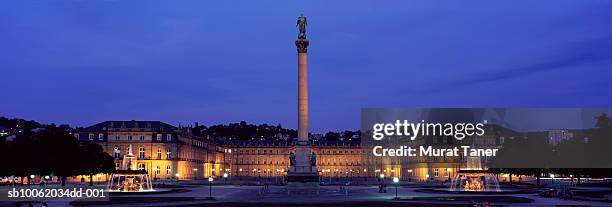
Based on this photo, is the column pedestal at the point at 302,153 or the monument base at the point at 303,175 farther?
the column pedestal at the point at 302,153

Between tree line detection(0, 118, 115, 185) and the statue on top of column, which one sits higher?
the statue on top of column

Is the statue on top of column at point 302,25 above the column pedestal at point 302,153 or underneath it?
above

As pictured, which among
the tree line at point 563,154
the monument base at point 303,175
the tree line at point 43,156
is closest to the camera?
the monument base at point 303,175

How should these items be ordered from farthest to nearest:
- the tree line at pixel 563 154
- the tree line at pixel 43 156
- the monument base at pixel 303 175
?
the tree line at pixel 43 156 < the tree line at pixel 563 154 < the monument base at pixel 303 175

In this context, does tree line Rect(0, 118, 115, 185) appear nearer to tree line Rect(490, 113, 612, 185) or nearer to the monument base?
the monument base

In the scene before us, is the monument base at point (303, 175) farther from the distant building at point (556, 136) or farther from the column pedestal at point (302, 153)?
the distant building at point (556, 136)

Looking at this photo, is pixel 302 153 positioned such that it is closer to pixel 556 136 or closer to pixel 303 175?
pixel 303 175

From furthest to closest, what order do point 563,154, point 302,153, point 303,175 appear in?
point 563,154, point 302,153, point 303,175

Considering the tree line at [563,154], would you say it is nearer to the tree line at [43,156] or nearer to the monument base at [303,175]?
the monument base at [303,175]

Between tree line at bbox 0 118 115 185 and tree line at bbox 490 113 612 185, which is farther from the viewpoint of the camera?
tree line at bbox 0 118 115 185

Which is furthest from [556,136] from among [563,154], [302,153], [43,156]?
[43,156]

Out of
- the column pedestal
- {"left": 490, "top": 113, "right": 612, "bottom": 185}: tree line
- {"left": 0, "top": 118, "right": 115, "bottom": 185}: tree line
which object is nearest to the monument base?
the column pedestal

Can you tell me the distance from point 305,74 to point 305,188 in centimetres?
1739

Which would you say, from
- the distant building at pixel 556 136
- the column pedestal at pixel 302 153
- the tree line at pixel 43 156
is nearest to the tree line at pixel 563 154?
the distant building at pixel 556 136
